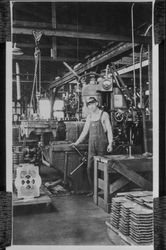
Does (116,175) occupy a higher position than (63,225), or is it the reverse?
(116,175)

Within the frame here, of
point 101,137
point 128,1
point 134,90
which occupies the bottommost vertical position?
point 101,137

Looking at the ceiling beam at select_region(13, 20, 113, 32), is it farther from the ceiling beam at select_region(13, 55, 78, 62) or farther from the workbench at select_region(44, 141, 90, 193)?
the workbench at select_region(44, 141, 90, 193)

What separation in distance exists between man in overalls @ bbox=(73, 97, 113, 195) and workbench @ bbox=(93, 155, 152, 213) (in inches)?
2.1

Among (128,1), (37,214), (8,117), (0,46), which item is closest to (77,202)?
(37,214)

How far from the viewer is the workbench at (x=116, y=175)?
3.11 metres

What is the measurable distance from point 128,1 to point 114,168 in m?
1.43

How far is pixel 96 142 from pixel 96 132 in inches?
3.4

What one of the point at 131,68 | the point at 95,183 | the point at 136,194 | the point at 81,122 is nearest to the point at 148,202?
the point at 136,194

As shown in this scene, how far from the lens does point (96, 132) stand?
3.14 meters

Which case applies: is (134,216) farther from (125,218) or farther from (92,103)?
(92,103)

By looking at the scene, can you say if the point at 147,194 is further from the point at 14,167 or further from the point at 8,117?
the point at 8,117


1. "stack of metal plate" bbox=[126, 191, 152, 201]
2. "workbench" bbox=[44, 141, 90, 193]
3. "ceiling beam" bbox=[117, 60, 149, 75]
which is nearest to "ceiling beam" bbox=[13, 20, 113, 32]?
"ceiling beam" bbox=[117, 60, 149, 75]

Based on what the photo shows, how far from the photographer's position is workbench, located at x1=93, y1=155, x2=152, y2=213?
3.11 metres

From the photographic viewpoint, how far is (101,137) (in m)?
3.14
